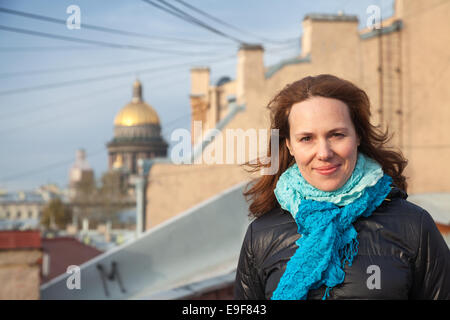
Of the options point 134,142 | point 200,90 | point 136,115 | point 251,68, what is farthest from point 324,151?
point 134,142

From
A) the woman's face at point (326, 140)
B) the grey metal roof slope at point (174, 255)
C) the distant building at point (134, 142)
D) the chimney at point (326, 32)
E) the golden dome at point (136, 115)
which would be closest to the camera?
the woman's face at point (326, 140)

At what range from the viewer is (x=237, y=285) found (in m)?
1.94

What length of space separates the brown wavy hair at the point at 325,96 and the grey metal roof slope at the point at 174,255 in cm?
535

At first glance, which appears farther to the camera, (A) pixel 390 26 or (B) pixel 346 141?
(A) pixel 390 26

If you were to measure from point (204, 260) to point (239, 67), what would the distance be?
3788 mm

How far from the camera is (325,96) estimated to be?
1.78 meters

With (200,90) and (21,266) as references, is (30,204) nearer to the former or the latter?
(200,90)

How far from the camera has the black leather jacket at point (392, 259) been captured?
165cm

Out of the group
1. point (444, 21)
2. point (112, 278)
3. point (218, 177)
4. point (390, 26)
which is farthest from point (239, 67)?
point (112, 278)

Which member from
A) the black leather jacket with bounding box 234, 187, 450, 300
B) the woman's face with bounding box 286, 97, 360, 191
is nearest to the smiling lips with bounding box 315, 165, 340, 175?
the woman's face with bounding box 286, 97, 360, 191

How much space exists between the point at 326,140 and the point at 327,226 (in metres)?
0.29

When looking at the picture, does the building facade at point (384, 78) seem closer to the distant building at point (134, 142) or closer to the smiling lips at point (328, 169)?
the smiling lips at point (328, 169)

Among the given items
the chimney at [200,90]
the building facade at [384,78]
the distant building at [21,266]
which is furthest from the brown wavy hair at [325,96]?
the chimney at [200,90]
